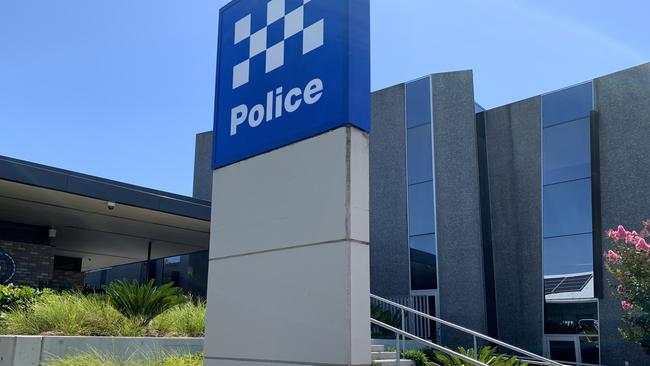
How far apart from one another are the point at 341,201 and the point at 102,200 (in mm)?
10775

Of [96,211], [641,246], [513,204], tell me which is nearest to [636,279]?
[641,246]

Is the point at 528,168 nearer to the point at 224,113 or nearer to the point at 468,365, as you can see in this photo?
the point at 468,365

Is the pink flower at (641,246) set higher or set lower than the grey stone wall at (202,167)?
lower

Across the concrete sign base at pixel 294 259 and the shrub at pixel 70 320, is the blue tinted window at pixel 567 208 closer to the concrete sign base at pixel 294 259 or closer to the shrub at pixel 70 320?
the shrub at pixel 70 320

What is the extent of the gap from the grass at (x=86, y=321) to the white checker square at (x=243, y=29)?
5021 millimetres

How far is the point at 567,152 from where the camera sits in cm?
2042

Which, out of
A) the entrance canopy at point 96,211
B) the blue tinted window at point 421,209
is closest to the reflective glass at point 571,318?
the blue tinted window at point 421,209

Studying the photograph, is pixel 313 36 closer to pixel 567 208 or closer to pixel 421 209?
pixel 567 208

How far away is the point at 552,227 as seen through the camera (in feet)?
65.9

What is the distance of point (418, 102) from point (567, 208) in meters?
6.82

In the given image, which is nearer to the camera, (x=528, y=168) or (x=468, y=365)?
(x=468, y=365)

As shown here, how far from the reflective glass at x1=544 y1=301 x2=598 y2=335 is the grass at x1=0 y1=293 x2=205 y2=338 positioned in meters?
13.4

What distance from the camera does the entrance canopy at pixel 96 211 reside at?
12523 millimetres

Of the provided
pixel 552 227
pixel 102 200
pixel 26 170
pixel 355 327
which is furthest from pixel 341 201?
pixel 552 227
